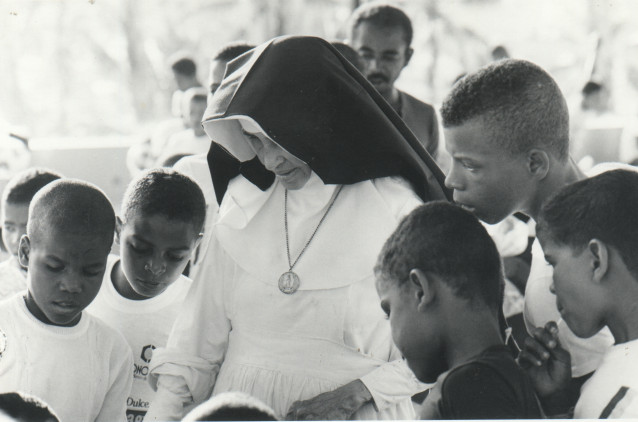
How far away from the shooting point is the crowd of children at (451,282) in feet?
4.96

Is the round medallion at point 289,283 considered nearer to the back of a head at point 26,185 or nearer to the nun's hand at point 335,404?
the nun's hand at point 335,404

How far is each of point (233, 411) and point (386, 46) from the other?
6.94 feet

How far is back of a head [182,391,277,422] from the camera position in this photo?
149 cm

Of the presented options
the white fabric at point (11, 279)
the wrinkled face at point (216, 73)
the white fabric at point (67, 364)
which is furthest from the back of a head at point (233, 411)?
the wrinkled face at point (216, 73)

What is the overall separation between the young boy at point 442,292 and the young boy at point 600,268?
142 mm

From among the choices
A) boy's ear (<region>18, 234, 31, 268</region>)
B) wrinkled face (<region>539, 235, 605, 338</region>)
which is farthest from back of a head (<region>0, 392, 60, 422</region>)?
wrinkled face (<region>539, 235, 605, 338</region>)

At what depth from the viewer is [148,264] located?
210 cm

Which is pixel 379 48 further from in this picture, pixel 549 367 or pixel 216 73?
pixel 549 367

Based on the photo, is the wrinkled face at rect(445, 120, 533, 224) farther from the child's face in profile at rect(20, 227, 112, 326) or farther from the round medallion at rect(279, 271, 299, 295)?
the child's face in profile at rect(20, 227, 112, 326)

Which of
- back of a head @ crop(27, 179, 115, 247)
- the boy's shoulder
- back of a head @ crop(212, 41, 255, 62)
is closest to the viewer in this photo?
the boy's shoulder

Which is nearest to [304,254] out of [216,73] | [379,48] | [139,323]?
[139,323]

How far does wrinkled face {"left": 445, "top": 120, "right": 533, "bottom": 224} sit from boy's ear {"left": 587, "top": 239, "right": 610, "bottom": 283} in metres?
0.28

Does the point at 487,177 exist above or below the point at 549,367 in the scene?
above

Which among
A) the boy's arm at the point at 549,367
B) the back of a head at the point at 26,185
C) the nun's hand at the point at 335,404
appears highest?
the back of a head at the point at 26,185
